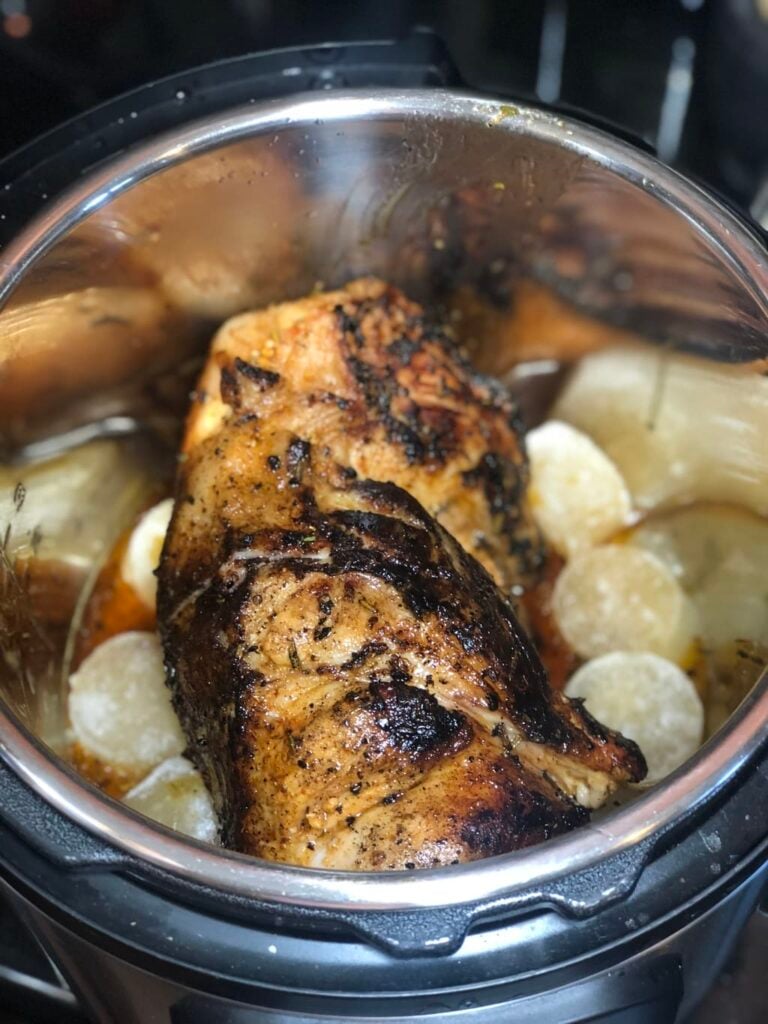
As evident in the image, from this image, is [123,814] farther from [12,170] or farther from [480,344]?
[480,344]

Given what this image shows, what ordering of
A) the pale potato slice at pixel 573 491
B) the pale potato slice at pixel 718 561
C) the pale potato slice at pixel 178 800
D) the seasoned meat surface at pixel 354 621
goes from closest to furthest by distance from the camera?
the seasoned meat surface at pixel 354 621 < the pale potato slice at pixel 178 800 < the pale potato slice at pixel 718 561 < the pale potato slice at pixel 573 491

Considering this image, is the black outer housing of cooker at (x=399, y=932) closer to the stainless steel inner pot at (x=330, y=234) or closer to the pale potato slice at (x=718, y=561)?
the stainless steel inner pot at (x=330, y=234)

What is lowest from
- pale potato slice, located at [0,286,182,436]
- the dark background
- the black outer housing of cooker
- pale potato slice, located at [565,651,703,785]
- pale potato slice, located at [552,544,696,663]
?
the black outer housing of cooker

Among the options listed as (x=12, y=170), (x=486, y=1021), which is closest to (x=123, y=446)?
(x=12, y=170)

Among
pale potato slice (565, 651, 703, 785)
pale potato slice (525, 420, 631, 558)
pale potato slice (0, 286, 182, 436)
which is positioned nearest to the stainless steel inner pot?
pale potato slice (0, 286, 182, 436)

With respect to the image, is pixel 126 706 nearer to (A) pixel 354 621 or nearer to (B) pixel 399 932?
(A) pixel 354 621

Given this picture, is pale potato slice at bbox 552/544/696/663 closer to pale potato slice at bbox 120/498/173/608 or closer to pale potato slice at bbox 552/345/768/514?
pale potato slice at bbox 552/345/768/514

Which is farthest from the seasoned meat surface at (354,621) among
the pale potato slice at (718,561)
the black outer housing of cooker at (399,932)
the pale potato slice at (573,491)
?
the pale potato slice at (718,561)

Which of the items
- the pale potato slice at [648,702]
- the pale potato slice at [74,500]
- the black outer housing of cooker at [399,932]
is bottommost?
the black outer housing of cooker at [399,932]

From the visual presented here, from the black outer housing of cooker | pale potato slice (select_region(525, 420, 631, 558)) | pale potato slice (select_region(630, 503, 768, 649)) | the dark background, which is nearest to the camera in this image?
the black outer housing of cooker
